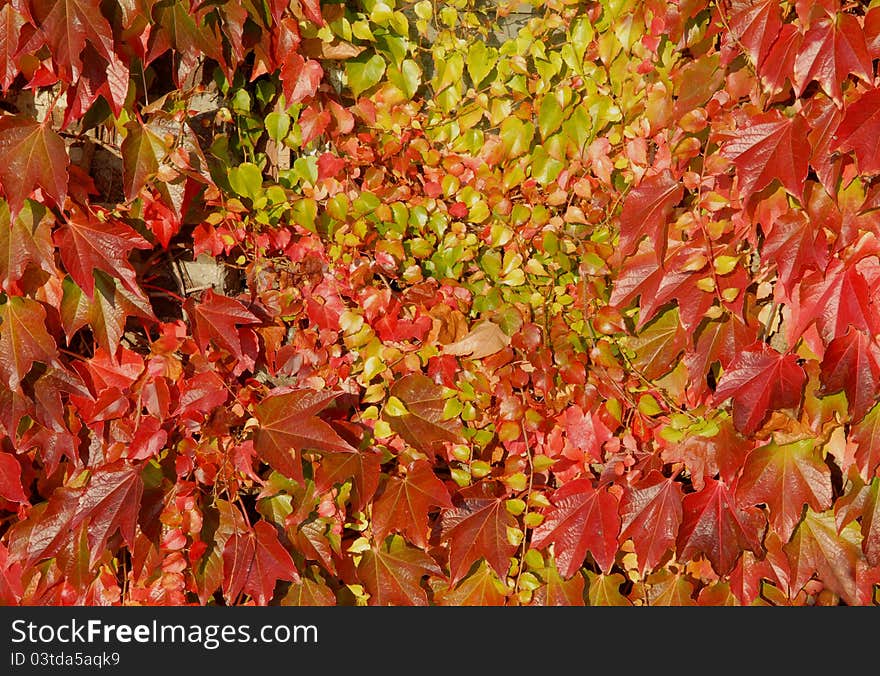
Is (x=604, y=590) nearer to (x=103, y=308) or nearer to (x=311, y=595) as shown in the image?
(x=311, y=595)

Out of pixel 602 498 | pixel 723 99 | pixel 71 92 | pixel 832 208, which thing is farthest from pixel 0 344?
pixel 832 208

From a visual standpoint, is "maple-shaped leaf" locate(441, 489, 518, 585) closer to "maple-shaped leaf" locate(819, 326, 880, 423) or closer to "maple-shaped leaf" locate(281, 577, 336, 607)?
"maple-shaped leaf" locate(281, 577, 336, 607)

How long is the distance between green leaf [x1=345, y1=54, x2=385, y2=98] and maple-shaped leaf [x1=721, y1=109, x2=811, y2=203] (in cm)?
90

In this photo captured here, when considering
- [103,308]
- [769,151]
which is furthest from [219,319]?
[769,151]

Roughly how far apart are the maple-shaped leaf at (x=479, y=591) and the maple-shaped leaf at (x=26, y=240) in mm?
1350

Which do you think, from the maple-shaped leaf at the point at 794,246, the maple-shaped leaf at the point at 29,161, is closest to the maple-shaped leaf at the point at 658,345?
the maple-shaped leaf at the point at 794,246

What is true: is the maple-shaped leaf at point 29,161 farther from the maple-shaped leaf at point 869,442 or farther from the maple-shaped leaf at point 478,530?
the maple-shaped leaf at point 869,442

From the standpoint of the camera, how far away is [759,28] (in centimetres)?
188

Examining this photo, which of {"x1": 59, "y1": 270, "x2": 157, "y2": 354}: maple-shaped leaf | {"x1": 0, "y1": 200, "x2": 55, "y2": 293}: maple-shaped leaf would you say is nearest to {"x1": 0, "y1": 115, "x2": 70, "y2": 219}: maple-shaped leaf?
{"x1": 0, "y1": 200, "x2": 55, "y2": 293}: maple-shaped leaf

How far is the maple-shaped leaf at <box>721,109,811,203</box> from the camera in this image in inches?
73.5

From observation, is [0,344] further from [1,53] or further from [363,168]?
[363,168]

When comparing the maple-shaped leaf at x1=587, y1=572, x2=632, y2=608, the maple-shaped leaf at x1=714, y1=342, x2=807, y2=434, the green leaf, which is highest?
the green leaf

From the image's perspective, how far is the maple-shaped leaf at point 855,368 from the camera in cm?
193
